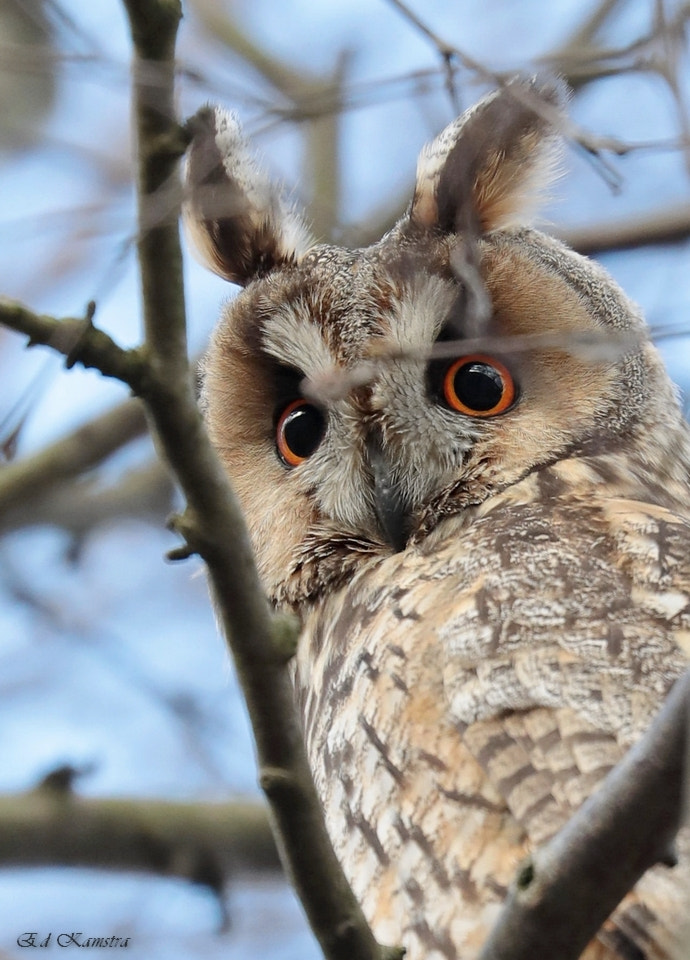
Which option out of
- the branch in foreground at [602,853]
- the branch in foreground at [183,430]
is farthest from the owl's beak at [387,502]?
the branch in foreground at [602,853]

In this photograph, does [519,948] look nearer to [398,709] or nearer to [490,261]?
[398,709]

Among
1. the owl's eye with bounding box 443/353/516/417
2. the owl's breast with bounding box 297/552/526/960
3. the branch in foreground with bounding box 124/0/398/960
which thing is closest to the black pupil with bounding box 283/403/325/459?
the owl's eye with bounding box 443/353/516/417

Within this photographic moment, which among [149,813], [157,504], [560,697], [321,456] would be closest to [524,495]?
[321,456]

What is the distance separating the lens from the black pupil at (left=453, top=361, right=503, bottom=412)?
118 inches

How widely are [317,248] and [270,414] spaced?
448 millimetres

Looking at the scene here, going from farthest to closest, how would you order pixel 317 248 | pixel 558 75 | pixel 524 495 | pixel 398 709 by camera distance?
pixel 317 248
pixel 524 495
pixel 558 75
pixel 398 709

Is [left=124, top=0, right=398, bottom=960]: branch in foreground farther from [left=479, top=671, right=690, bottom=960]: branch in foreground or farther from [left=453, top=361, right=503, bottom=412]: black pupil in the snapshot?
[left=453, top=361, right=503, bottom=412]: black pupil

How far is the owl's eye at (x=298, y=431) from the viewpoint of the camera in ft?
10.4

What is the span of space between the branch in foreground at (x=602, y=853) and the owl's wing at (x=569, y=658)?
352 mm

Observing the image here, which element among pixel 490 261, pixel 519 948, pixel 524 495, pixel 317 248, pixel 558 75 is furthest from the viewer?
pixel 317 248

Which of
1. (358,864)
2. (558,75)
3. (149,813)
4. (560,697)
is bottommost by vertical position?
(149,813)

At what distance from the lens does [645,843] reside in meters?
1.58

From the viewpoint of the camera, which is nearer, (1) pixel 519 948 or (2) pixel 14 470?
(1) pixel 519 948

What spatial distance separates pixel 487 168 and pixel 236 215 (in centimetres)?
65
